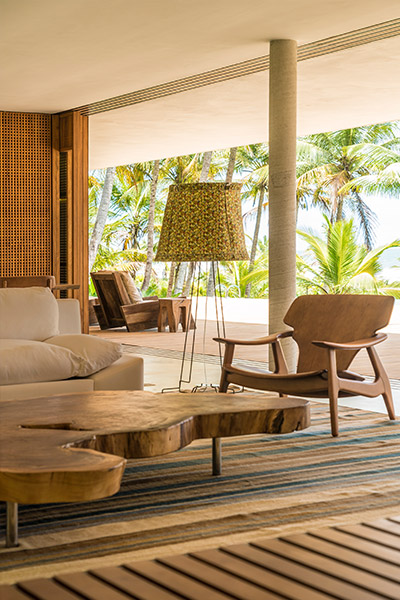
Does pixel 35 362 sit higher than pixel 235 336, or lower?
higher

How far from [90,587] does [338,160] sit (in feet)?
72.0

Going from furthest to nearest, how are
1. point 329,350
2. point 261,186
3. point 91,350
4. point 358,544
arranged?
point 261,186
point 329,350
point 91,350
point 358,544

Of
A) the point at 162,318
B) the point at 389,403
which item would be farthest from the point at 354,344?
the point at 162,318

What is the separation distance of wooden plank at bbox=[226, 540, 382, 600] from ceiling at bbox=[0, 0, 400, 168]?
4.32 meters

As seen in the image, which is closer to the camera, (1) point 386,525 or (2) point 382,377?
(1) point 386,525

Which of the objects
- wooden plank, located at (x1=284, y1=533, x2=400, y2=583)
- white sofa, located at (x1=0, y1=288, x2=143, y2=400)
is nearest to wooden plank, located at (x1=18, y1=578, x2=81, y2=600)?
wooden plank, located at (x1=284, y1=533, x2=400, y2=583)

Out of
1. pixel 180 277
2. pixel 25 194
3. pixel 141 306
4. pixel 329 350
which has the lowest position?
pixel 141 306

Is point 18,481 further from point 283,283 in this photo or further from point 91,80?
point 91,80

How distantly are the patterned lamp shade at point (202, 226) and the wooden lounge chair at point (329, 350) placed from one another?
597 millimetres

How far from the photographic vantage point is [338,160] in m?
23.5

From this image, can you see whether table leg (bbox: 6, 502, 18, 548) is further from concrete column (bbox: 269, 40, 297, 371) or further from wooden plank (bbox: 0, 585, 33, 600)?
concrete column (bbox: 269, 40, 297, 371)

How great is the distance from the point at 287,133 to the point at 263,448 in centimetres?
324

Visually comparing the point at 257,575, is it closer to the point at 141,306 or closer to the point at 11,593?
the point at 11,593

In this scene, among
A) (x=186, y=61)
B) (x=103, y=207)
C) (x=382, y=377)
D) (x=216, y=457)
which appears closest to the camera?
(x=216, y=457)
